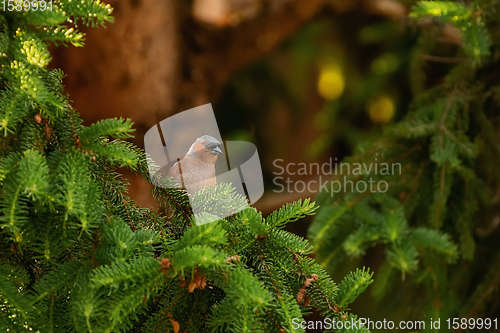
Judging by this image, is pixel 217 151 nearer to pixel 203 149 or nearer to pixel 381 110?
pixel 203 149

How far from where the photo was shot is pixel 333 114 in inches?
104

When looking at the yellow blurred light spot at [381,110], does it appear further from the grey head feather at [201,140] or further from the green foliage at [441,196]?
the grey head feather at [201,140]

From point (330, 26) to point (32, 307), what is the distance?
3.04 metres

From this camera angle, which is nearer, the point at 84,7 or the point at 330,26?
the point at 84,7

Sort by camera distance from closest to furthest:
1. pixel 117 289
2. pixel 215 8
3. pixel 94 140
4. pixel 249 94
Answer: pixel 117 289 → pixel 94 140 → pixel 215 8 → pixel 249 94

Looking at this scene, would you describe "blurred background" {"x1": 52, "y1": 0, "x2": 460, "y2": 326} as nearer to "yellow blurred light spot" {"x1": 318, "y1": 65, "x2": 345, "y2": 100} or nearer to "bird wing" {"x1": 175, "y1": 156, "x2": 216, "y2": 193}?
"yellow blurred light spot" {"x1": 318, "y1": 65, "x2": 345, "y2": 100}

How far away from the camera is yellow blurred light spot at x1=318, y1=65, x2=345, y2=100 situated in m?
3.14

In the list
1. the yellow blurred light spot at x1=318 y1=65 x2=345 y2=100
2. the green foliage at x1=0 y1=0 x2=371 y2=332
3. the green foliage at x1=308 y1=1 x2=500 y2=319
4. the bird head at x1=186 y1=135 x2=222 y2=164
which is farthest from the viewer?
the yellow blurred light spot at x1=318 y1=65 x2=345 y2=100

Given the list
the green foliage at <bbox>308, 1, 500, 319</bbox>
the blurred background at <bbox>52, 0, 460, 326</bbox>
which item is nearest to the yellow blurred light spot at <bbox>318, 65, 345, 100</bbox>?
the blurred background at <bbox>52, 0, 460, 326</bbox>

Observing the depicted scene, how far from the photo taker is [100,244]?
0.70 meters

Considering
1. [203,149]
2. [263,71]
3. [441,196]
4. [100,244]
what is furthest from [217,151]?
[263,71]

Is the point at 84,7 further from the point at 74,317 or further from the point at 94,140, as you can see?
the point at 74,317

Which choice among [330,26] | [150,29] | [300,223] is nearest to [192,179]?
[150,29]

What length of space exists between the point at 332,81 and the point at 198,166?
249cm
